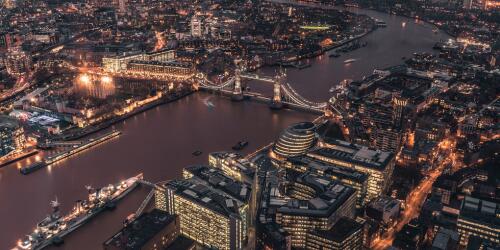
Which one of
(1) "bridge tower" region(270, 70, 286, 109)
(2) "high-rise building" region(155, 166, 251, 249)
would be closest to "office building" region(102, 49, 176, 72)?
(1) "bridge tower" region(270, 70, 286, 109)

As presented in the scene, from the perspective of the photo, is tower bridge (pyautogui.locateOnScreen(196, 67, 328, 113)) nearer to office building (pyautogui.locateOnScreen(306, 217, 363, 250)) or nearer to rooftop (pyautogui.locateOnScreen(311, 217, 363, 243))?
rooftop (pyautogui.locateOnScreen(311, 217, 363, 243))

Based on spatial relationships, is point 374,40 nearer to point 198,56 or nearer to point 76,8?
point 198,56

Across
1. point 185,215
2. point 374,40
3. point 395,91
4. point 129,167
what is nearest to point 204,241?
point 185,215

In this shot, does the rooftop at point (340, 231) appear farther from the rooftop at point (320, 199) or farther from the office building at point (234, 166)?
the office building at point (234, 166)

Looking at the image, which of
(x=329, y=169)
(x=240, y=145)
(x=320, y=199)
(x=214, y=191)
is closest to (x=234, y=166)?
(x=214, y=191)

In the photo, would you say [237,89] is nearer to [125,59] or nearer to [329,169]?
[125,59]
